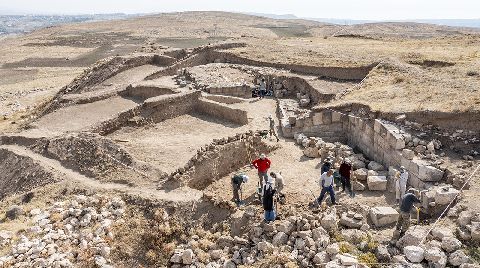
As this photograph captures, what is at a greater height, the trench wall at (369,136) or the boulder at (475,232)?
the trench wall at (369,136)

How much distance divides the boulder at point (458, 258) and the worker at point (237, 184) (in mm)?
4852

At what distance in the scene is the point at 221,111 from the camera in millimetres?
18203

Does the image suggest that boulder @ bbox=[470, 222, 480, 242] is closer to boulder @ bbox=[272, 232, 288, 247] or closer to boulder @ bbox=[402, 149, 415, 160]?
boulder @ bbox=[402, 149, 415, 160]

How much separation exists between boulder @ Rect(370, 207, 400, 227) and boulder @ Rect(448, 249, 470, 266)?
1.67 m

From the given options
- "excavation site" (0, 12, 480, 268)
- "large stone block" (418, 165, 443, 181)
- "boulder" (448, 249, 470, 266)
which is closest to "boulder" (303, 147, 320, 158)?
"excavation site" (0, 12, 480, 268)

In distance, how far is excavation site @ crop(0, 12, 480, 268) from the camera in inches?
369

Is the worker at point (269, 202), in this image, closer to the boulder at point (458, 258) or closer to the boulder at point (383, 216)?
the boulder at point (383, 216)

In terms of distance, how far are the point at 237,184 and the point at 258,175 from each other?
1097 mm

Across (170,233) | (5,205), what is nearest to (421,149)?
(170,233)

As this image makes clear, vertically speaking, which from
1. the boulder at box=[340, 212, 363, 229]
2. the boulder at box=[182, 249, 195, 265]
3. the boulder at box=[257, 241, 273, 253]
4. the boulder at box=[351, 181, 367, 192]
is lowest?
the boulder at box=[182, 249, 195, 265]

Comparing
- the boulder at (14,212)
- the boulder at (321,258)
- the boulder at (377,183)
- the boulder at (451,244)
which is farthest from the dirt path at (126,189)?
the boulder at (451,244)

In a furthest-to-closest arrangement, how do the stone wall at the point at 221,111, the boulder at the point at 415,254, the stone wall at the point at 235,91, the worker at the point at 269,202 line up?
the stone wall at the point at 235,91, the stone wall at the point at 221,111, the worker at the point at 269,202, the boulder at the point at 415,254

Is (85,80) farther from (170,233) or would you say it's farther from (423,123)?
(423,123)

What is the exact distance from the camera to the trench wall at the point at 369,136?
11.0m
